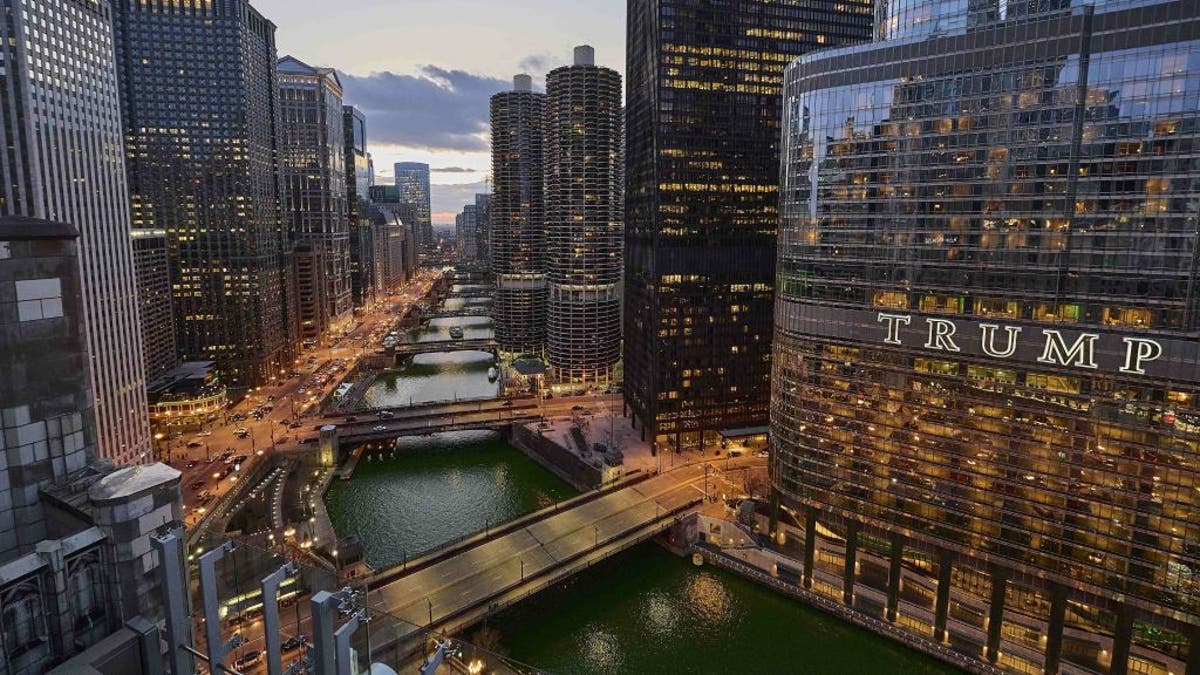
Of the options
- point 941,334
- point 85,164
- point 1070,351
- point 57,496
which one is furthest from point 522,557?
point 85,164

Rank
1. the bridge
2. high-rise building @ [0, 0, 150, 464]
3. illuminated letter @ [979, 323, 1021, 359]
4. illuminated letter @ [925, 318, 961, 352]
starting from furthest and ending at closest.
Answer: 1. high-rise building @ [0, 0, 150, 464]
2. the bridge
3. illuminated letter @ [925, 318, 961, 352]
4. illuminated letter @ [979, 323, 1021, 359]

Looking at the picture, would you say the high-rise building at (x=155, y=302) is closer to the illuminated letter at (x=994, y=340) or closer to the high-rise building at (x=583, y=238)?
the high-rise building at (x=583, y=238)

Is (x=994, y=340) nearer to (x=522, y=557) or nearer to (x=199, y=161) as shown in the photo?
(x=522, y=557)

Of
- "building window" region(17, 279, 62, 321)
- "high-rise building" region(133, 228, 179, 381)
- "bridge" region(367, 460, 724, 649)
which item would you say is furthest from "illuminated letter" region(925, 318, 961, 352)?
"high-rise building" region(133, 228, 179, 381)

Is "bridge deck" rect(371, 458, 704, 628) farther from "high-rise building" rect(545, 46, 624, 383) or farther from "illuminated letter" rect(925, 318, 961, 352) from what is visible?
"high-rise building" rect(545, 46, 624, 383)

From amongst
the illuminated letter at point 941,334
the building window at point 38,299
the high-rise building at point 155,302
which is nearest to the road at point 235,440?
the high-rise building at point 155,302

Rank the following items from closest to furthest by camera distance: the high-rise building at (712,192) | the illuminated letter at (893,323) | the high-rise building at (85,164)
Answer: the illuminated letter at (893,323)
the high-rise building at (85,164)
the high-rise building at (712,192)
